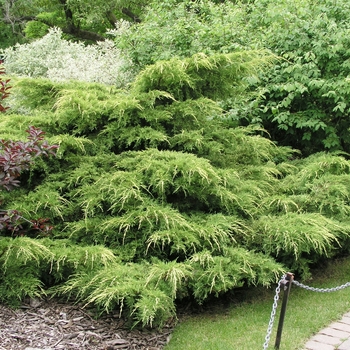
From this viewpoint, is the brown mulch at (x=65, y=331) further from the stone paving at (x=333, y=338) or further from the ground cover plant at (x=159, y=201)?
the stone paving at (x=333, y=338)

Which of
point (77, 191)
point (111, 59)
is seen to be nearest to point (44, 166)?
point (77, 191)

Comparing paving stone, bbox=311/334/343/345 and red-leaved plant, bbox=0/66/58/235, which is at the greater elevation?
red-leaved plant, bbox=0/66/58/235

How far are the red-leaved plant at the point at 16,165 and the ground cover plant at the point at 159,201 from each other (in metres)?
0.14

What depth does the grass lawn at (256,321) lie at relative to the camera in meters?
3.67

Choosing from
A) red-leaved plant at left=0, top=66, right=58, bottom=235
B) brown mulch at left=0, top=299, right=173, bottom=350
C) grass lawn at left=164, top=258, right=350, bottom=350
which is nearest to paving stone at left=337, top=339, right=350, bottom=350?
grass lawn at left=164, top=258, right=350, bottom=350

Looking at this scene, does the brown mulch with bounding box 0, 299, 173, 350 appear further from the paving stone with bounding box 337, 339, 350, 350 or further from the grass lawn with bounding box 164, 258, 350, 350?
the paving stone with bounding box 337, 339, 350, 350

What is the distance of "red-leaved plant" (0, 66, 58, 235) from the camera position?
3828 millimetres

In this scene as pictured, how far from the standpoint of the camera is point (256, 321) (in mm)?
4074

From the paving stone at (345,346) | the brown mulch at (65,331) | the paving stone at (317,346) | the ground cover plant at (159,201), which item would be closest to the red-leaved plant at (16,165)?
the ground cover plant at (159,201)

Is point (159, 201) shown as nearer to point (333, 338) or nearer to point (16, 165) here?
point (16, 165)

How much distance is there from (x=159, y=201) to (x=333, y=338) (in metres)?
1.94

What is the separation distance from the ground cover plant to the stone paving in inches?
22.5

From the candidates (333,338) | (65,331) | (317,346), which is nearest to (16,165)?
(65,331)

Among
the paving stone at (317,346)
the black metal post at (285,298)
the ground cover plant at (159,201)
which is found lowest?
the paving stone at (317,346)
